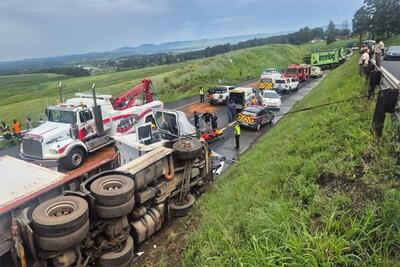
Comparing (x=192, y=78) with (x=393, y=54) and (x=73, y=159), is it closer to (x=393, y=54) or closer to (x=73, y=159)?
(x=393, y=54)

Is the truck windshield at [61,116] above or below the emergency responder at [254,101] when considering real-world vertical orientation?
above

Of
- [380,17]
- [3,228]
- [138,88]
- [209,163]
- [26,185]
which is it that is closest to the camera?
[3,228]

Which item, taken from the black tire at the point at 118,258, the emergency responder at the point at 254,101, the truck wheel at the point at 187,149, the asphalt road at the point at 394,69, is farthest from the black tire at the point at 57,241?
the emergency responder at the point at 254,101

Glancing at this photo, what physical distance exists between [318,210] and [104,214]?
4.74 meters

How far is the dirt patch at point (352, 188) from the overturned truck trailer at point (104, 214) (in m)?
4.53

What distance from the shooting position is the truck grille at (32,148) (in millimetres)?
13211

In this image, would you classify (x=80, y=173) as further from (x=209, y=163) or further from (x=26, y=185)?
(x=209, y=163)

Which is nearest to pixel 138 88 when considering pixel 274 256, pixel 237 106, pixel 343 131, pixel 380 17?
pixel 237 106

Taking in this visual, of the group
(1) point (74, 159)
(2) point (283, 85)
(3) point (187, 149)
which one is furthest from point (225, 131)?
(2) point (283, 85)

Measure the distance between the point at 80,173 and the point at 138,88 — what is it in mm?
10742

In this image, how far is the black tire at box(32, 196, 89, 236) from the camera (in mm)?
5988

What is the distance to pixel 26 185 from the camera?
7941 millimetres

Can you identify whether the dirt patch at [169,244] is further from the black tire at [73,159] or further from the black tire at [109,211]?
the black tire at [73,159]

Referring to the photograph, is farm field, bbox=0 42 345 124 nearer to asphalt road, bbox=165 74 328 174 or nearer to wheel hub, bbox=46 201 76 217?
asphalt road, bbox=165 74 328 174
